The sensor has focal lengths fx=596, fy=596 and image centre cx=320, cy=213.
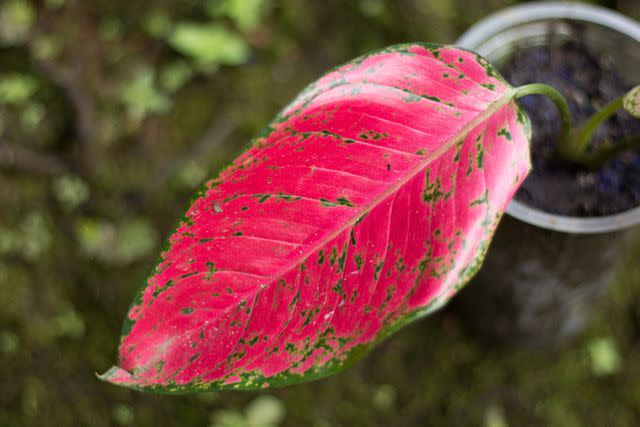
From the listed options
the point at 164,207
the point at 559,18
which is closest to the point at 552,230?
the point at 559,18

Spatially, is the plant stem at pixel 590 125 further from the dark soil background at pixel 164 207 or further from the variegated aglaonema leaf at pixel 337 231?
the dark soil background at pixel 164 207

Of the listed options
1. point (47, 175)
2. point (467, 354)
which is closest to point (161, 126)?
point (47, 175)

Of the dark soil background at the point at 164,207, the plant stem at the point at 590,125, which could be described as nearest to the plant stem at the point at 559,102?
the plant stem at the point at 590,125

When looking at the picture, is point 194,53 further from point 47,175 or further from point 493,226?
point 493,226

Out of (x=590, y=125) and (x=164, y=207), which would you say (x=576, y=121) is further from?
(x=164, y=207)

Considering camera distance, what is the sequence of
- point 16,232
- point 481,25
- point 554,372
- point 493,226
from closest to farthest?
point 493,226 < point 481,25 < point 554,372 < point 16,232

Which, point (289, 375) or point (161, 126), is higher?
point (289, 375)

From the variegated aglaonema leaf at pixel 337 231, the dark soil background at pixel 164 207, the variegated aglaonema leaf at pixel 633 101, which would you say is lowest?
the dark soil background at pixel 164 207
